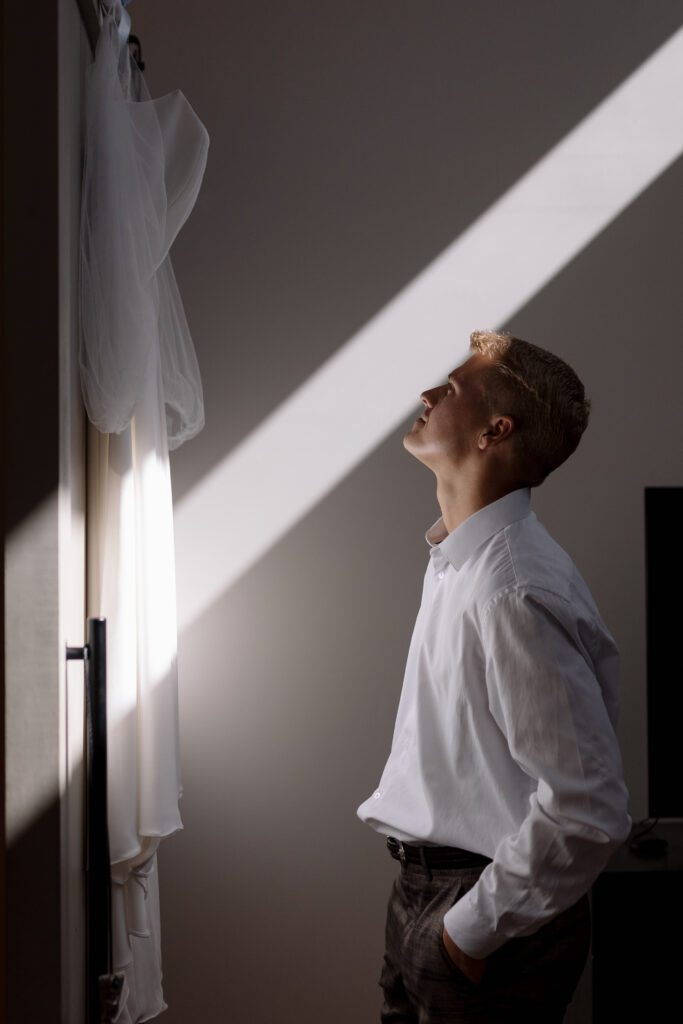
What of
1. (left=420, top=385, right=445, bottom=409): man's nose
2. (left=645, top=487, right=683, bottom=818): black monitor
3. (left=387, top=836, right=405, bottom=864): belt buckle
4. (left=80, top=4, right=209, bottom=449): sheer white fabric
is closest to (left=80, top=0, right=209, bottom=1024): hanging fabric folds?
(left=80, top=4, right=209, bottom=449): sheer white fabric

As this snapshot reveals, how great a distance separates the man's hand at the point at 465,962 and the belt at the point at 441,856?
12 cm

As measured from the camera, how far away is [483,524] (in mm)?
1622

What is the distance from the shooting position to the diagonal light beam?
2346mm

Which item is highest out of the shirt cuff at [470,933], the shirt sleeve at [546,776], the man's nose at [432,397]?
the man's nose at [432,397]

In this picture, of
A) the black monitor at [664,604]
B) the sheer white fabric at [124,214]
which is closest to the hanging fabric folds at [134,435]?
the sheer white fabric at [124,214]

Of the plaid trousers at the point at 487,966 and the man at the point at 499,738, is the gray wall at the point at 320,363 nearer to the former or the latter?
the man at the point at 499,738

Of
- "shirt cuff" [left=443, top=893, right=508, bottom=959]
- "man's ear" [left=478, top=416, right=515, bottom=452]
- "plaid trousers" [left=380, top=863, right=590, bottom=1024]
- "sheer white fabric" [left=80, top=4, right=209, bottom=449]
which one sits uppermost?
"sheer white fabric" [left=80, top=4, right=209, bottom=449]

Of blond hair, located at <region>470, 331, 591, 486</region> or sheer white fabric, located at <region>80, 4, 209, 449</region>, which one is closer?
sheer white fabric, located at <region>80, 4, 209, 449</region>

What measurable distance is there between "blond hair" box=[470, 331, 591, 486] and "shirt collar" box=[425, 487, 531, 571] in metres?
0.07

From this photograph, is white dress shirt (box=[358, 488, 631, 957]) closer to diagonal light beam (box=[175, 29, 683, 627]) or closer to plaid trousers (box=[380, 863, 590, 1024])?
plaid trousers (box=[380, 863, 590, 1024])

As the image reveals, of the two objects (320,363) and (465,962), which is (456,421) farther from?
(465,962)

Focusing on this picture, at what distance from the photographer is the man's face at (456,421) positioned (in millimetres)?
1711

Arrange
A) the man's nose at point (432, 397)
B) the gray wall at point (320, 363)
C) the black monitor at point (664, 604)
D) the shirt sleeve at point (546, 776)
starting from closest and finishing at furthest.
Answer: the shirt sleeve at point (546, 776), the man's nose at point (432, 397), the black monitor at point (664, 604), the gray wall at point (320, 363)

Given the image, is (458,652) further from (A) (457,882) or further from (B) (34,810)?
(B) (34,810)
